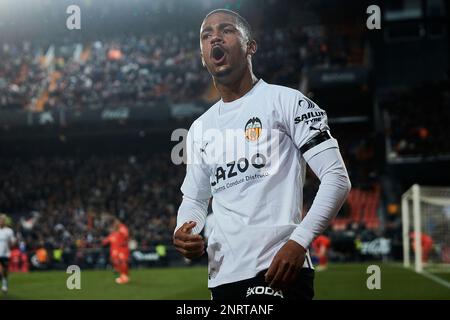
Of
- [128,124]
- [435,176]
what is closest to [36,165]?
[128,124]

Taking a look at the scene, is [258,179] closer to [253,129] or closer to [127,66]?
[253,129]

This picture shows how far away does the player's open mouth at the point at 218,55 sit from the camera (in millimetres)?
3062

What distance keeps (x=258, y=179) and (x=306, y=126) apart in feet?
1.07

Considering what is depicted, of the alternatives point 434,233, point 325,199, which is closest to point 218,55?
point 325,199

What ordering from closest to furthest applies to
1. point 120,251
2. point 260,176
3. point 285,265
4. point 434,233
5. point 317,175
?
point 285,265 → point 317,175 → point 260,176 → point 120,251 → point 434,233

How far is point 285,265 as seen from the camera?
2.66 metres

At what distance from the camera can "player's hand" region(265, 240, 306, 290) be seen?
2660 millimetres

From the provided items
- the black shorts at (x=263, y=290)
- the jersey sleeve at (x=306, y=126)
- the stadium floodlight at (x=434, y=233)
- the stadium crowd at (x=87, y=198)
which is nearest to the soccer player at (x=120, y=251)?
the stadium crowd at (x=87, y=198)

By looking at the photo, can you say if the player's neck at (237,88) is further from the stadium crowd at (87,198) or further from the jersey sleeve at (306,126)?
the stadium crowd at (87,198)

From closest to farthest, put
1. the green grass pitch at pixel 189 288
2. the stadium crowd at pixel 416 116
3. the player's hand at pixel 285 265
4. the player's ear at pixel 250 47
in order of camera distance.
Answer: the player's hand at pixel 285 265
the player's ear at pixel 250 47
the green grass pitch at pixel 189 288
the stadium crowd at pixel 416 116

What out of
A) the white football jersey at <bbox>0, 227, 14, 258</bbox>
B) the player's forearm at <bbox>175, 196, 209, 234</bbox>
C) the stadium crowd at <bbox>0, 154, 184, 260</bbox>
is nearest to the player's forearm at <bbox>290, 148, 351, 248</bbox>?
the player's forearm at <bbox>175, 196, 209, 234</bbox>

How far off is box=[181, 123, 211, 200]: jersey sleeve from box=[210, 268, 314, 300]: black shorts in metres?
0.58

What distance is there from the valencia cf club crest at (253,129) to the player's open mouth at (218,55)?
34 centimetres

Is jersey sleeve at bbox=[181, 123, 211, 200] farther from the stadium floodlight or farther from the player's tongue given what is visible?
the stadium floodlight
